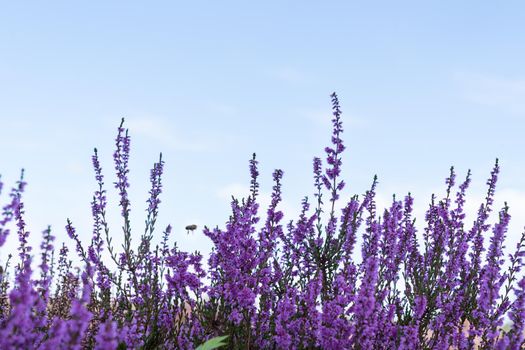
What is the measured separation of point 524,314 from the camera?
542 cm

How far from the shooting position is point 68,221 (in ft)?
23.1

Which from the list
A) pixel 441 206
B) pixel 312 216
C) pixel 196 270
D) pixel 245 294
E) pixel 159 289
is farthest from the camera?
pixel 441 206

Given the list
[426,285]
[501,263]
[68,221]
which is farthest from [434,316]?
[68,221]

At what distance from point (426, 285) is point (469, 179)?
2040 mm

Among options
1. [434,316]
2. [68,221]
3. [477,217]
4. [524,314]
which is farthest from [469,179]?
[68,221]

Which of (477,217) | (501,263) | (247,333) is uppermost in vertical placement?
(477,217)

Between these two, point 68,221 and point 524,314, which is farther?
point 68,221

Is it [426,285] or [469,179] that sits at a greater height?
[469,179]

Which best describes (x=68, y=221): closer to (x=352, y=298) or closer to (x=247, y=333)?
(x=247, y=333)

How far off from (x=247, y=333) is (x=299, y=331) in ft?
1.62

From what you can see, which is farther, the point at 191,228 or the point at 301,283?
the point at 191,228

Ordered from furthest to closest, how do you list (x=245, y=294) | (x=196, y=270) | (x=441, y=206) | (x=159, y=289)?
(x=441, y=206)
(x=159, y=289)
(x=196, y=270)
(x=245, y=294)

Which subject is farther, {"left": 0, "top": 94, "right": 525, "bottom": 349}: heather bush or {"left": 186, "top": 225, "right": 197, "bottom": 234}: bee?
{"left": 186, "top": 225, "right": 197, "bottom": 234}: bee

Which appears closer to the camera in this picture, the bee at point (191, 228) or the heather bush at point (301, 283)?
the heather bush at point (301, 283)
